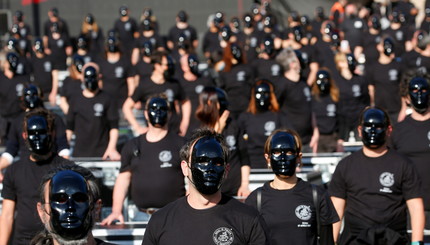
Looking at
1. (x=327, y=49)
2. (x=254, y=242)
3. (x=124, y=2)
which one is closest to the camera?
(x=254, y=242)

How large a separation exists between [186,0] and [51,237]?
71.4 ft

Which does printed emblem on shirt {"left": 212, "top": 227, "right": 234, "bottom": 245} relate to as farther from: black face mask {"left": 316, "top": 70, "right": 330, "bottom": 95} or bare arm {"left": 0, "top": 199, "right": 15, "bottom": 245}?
black face mask {"left": 316, "top": 70, "right": 330, "bottom": 95}

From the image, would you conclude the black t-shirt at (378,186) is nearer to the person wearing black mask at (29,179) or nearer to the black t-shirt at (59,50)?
the person wearing black mask at (29,179)

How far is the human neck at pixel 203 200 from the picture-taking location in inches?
198

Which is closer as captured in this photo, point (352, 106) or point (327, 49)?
point (352, 106)

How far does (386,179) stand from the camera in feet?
23.5

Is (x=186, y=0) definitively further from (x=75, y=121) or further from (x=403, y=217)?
(x=403, y=217)

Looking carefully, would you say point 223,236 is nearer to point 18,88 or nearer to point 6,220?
point 6,220

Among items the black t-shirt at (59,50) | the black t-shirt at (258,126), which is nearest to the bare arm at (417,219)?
the black t-shirt at (258,126)

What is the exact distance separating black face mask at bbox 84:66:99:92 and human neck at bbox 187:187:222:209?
19.7 feet

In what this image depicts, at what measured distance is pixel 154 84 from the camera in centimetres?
1166

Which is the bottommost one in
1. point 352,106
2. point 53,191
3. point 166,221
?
point 352,106

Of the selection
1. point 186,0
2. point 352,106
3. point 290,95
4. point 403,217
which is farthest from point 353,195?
point 186,0

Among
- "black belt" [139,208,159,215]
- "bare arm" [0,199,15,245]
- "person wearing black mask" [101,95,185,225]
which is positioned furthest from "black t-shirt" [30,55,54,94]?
"bare arm" [0,199,15,245]
